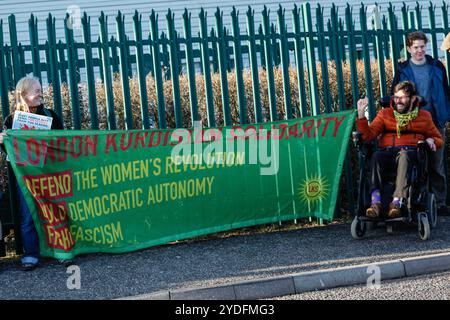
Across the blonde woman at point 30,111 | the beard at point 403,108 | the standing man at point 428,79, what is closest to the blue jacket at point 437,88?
the standing man at point 428,79

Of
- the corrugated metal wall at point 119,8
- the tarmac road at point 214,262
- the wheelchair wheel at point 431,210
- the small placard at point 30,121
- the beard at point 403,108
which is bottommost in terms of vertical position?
the tarmac road at point 214,262

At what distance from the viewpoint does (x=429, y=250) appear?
8.08 metres

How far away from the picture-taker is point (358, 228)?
28.9 ft

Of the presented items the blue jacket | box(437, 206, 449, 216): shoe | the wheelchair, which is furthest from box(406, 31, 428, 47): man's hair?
box(437, 206, 449, 216): shoe

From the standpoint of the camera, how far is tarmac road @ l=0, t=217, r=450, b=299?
727 centimetres

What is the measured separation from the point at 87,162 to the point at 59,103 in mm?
931

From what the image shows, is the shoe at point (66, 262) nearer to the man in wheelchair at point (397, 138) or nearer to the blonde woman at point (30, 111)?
the blonde woman at point (30, 111)

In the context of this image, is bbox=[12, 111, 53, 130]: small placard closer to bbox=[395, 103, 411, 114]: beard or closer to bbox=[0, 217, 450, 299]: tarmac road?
bbox=[0, 217, 450, 299]: tarmac road

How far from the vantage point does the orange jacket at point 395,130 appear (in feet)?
29.1

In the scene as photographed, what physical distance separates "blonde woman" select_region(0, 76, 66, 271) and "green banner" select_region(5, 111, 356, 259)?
100mm

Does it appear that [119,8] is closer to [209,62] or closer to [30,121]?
[209,62]
